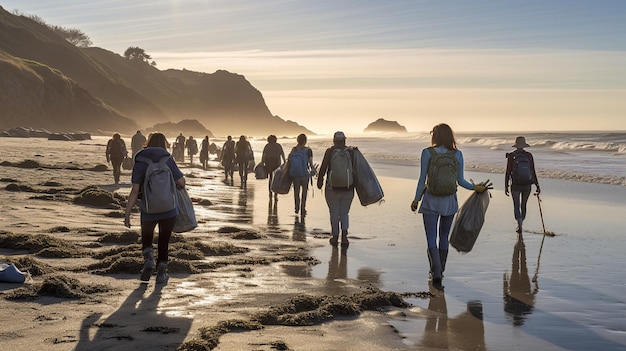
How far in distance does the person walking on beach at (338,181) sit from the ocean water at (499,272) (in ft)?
1.35

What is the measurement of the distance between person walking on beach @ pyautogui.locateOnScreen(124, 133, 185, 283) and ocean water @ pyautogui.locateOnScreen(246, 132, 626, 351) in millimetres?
1891

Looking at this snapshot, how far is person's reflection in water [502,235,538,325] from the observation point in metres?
7.89

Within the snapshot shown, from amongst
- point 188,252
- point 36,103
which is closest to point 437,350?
point 188,252

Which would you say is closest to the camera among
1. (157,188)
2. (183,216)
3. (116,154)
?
(157,188)

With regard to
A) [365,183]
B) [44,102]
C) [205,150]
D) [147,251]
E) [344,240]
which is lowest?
[344,240]

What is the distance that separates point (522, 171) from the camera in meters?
14.8

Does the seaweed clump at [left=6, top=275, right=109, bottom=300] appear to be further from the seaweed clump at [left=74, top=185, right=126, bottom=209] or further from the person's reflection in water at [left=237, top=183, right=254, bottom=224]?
the seaweed clump at [left=74, top=185, right=126, bottom=209]

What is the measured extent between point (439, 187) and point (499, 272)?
5.49 feet

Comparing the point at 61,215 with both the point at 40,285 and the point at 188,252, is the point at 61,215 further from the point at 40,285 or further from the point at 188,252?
the point at 40,285

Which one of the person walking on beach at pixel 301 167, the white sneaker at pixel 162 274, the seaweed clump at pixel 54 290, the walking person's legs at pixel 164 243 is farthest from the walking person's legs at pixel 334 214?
the seaweed clump at pixel 54 290

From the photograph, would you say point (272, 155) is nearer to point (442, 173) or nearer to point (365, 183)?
point (365, 183)

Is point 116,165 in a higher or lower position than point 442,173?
lower

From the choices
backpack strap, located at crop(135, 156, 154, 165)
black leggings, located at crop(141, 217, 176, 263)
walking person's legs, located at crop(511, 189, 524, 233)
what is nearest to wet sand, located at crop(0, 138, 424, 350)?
black leggings, located at crop(141, 217, 176, 263)

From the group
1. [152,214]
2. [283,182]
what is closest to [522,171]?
[283,182]
